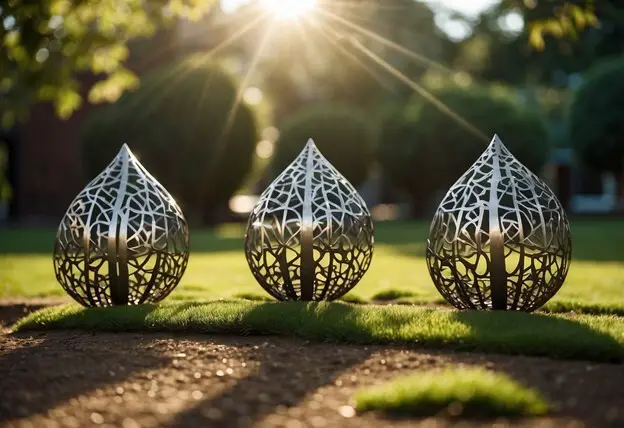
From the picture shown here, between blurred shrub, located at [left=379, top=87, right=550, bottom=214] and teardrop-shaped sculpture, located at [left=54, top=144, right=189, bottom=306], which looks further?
blurred shrub, located at [left=379, top=87, right=550, bottom=214]

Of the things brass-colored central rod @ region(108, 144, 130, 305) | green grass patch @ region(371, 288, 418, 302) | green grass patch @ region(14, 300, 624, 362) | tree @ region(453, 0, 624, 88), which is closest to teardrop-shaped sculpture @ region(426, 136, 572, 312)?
green grass patch @ region(14, 300, 624, 362)

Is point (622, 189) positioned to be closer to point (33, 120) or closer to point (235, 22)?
point (235, 22)

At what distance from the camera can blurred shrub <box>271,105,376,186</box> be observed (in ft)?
113

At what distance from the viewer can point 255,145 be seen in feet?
101

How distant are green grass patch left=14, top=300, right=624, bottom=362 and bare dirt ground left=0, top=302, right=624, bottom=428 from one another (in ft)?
0.65

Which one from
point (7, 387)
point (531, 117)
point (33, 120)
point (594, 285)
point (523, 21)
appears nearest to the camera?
point (7, 387)

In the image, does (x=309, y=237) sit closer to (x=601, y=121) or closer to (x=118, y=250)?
(x=118, y=250)

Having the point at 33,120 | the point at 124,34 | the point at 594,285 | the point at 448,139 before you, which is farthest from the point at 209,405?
the point at 33,120

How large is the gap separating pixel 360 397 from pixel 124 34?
11.5m

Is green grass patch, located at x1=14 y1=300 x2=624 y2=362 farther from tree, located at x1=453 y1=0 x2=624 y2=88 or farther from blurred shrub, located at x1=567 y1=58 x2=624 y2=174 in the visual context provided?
tree, located at x1=453 y1=0 x2=624 y2=88

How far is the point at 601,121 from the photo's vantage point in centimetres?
2652

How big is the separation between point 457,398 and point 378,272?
33.8 ft

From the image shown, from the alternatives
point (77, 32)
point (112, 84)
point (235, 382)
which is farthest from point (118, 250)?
point (112, 84)

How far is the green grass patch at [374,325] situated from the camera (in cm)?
642
